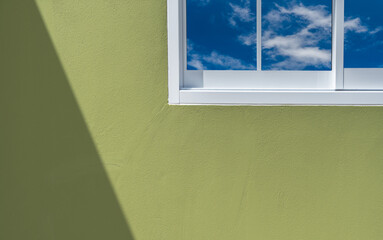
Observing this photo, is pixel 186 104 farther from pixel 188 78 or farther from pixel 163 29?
pixel 163 29

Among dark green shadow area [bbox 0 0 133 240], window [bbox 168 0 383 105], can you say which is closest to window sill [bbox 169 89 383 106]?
window [bbox 168 0 383 105]

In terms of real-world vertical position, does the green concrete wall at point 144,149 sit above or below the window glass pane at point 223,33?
below

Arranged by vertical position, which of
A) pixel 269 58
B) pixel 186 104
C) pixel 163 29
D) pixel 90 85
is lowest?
pixel 186 104

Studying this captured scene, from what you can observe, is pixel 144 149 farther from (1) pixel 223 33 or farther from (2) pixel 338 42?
(2) pixel 338 42

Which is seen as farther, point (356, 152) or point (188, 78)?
point (188, 78)

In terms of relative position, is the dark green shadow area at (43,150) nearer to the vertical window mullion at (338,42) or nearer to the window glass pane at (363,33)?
the vertical window mullion at (338,42)

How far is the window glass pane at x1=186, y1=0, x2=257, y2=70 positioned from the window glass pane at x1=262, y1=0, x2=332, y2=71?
8 centimetres

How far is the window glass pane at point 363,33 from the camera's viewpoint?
5.49ft

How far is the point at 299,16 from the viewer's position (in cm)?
170

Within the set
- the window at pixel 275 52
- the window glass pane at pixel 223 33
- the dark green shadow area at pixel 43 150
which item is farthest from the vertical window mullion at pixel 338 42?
the dark green shadow area at pixel 43 150

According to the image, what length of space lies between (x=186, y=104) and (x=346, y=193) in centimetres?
101

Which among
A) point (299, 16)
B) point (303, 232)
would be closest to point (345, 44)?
point (299, 16)

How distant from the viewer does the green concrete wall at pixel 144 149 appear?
1658 mm

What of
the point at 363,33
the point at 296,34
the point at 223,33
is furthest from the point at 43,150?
the point at 363,33
